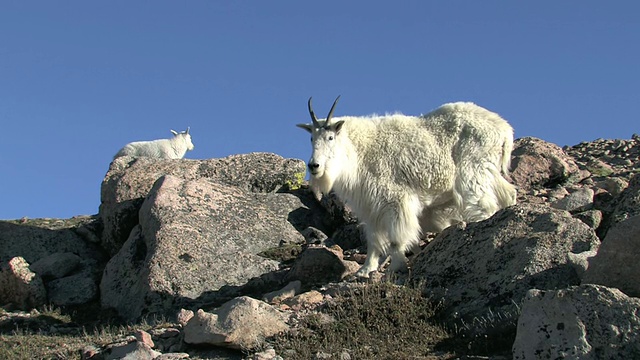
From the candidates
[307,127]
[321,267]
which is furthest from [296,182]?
[321,267]

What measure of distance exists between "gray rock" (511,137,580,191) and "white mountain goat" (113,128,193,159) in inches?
671

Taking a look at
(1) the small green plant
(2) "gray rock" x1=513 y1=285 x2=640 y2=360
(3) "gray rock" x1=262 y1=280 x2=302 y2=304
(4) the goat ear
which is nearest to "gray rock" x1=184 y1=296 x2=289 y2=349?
(3) "gray rock" x1=262 y1=280 x2=302 y2=304

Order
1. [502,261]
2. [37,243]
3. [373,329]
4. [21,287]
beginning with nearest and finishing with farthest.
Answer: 1. [373,329]
2. [502,261]
3. [21,287]
4. [37,243]

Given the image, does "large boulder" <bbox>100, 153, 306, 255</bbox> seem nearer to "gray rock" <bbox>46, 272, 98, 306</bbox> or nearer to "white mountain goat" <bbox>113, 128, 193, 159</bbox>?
"gray rock" <bbox>46, 272, 98, 306</bbox>

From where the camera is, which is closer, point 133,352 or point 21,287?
point 133,352

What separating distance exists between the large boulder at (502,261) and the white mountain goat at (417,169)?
1.37 meters

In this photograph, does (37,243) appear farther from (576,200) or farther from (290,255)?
(576,200)

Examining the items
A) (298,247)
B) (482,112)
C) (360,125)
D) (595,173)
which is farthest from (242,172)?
(595,173)

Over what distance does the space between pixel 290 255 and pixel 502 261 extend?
192 inches

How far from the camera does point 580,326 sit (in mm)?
6594

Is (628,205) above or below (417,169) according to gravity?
below

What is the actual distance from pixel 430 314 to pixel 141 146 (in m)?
22.5

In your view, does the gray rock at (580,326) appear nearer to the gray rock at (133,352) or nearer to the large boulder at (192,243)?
the gray rock at (133,352)

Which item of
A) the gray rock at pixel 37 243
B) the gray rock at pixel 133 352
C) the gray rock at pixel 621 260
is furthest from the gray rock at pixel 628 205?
the gray rock at pixel 37 243
